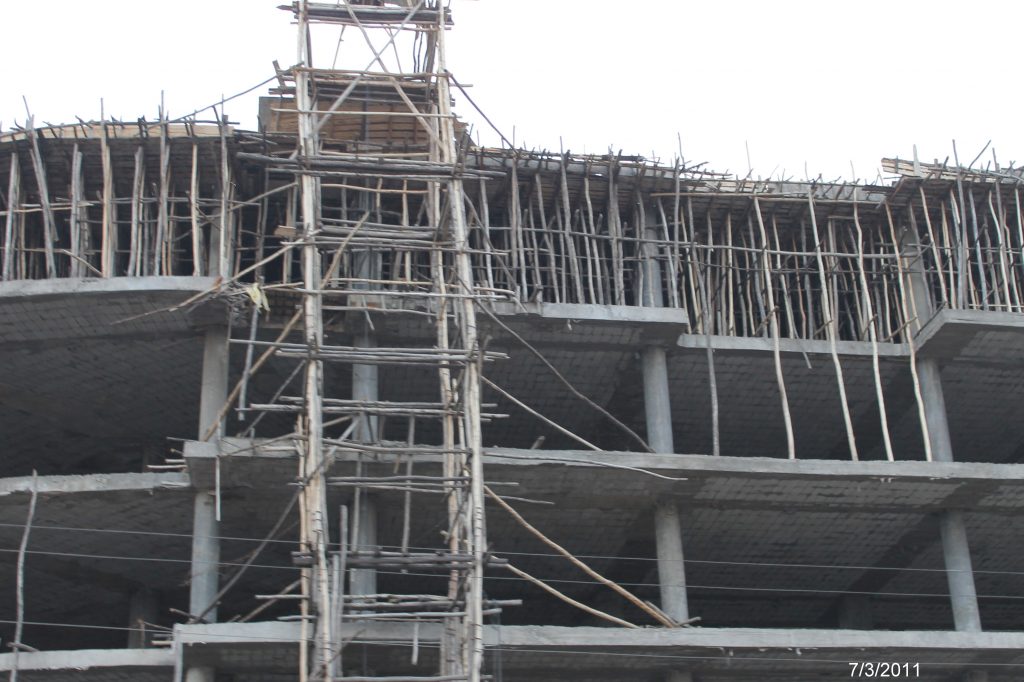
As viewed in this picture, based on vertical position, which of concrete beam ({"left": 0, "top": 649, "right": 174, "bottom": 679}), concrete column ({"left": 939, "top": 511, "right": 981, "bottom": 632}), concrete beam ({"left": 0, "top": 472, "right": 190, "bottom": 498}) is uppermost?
concrete beam ({"left": 0, "top": 472, "right": 190, "bottom": 498})

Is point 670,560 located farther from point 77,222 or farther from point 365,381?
point 77,222

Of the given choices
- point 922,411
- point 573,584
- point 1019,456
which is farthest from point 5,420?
point 1019,456

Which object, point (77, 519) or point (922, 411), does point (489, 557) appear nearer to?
point (77, 519)

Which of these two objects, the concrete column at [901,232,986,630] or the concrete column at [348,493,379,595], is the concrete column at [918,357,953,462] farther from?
the concrete column at [348,493,379,595]

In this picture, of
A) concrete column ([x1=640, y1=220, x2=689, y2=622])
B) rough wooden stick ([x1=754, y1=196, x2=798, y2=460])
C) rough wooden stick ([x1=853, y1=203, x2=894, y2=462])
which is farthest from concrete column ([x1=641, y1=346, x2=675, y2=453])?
rough wooden stick ([x1=853, y1=203, x2=894, y2=462])

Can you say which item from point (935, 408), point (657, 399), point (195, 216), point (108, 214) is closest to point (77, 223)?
point (108, 214)

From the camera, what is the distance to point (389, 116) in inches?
728

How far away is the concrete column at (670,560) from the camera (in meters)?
17.0

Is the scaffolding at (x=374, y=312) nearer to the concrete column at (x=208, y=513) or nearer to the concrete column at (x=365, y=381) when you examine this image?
the concrete column at (x=365, y=381)

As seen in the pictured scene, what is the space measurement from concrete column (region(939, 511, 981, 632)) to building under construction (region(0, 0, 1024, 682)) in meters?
0.05

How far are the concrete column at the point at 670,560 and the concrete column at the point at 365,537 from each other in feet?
10.9

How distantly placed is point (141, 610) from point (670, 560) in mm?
6987

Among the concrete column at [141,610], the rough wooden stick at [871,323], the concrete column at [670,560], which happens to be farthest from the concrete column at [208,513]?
the rough wooden stick at [871,323]

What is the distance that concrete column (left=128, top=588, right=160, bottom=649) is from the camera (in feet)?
62.8
